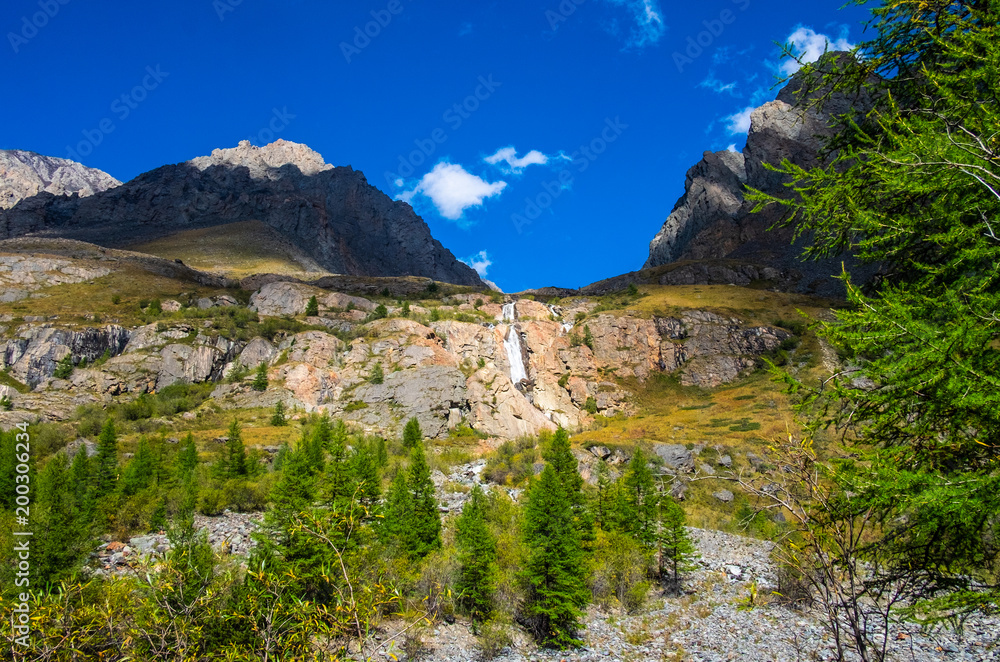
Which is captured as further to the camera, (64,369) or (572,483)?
(64,369)

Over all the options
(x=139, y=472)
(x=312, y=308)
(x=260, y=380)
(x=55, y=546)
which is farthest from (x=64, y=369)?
(x=55, y=546)

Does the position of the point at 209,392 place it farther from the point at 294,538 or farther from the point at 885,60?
the point at 885,60

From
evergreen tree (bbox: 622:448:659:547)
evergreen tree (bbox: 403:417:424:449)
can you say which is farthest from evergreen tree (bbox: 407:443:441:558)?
evergreen tree (bbox: 403:417:424:449)

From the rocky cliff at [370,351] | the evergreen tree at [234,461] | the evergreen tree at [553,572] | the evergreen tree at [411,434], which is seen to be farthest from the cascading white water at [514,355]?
the evergreen tree at [553,572]

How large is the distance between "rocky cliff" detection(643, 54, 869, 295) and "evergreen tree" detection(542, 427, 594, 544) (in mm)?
91447

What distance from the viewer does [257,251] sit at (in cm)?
17375

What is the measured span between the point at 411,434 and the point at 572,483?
73.0ft

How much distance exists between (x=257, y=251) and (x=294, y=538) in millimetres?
177219

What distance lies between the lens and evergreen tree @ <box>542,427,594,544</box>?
25.2 meters

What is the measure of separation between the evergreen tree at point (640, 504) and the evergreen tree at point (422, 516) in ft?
35.2

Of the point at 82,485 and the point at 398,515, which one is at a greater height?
the point at 82,485

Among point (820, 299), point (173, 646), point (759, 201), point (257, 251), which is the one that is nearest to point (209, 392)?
point (173, 646)

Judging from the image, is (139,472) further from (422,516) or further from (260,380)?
(260,380)

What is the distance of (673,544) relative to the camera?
966 inches
